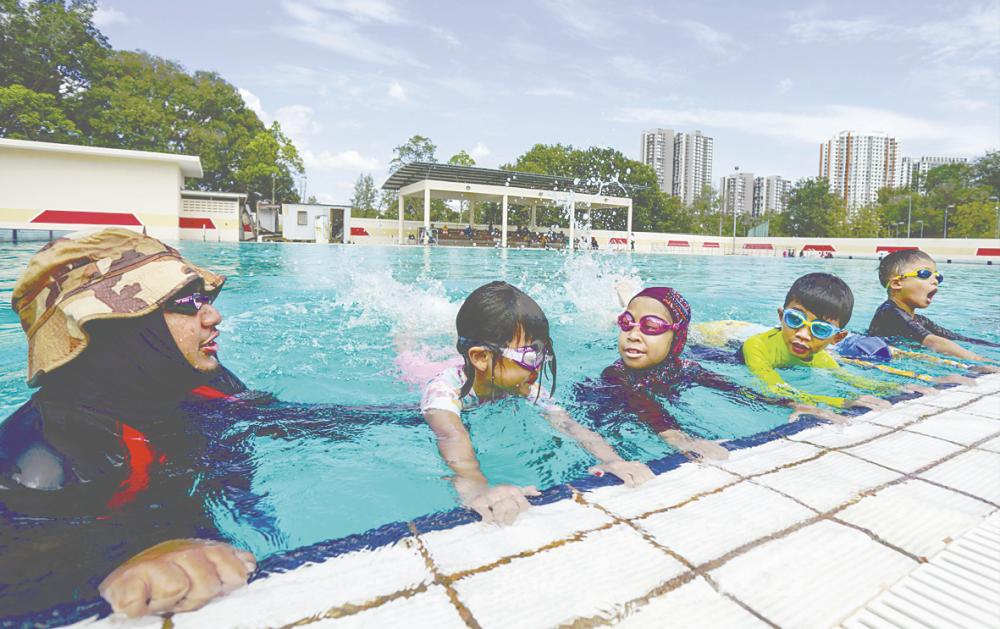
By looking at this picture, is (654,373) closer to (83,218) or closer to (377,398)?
(377,398)

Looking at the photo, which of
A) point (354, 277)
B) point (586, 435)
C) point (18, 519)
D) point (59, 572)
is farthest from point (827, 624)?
point (354, 277)

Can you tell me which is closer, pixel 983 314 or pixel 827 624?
pixel 827 624

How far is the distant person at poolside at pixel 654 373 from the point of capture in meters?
2.89

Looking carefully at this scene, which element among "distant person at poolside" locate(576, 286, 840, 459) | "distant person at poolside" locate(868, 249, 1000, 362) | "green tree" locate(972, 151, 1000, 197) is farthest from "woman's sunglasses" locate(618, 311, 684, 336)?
"green tree" locate(972, 151, 1000, 197)

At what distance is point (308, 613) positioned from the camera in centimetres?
120

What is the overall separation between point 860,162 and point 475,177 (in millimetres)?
94629

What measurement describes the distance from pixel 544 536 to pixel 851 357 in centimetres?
477

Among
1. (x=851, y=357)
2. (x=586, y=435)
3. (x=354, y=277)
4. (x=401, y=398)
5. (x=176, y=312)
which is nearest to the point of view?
(x=176, y=312)

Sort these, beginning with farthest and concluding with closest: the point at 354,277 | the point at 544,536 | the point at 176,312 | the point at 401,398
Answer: the point at 354,277, the point at 401,398, the point at 176,312, the point at 544,536

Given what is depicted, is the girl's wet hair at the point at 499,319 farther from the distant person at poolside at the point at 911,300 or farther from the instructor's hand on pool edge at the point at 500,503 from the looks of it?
the distant person at poolside at the point at 911,300

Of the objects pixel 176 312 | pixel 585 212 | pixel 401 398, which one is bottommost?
pixel 401 398

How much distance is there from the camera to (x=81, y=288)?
1.56 metres

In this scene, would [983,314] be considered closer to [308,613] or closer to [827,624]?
[827,624]

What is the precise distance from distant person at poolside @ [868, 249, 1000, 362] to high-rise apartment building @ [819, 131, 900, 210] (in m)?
111
